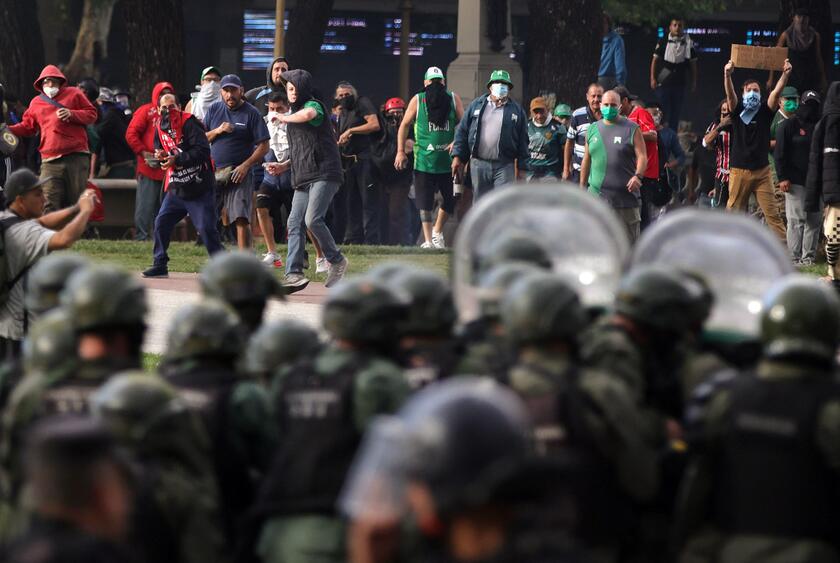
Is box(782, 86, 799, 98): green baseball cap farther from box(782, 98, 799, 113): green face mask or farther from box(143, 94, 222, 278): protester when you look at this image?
box(143, 94, 222, 278): protester

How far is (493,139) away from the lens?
1859 centimetres

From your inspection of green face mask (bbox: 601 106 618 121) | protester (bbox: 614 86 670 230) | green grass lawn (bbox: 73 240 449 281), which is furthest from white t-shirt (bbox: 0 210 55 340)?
protester (bbox: 614 86 670 230)

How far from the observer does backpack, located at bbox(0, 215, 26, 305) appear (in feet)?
32.9

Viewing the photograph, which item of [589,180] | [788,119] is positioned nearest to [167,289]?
[589,180]

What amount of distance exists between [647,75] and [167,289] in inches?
1011

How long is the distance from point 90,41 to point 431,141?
16.2m

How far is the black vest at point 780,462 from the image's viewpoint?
204 inches

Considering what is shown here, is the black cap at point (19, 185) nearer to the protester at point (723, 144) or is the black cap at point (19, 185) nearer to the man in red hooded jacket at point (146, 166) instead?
the man in red hooded jacket at point (146, 166)

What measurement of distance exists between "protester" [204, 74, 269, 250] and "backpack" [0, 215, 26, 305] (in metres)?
6.97

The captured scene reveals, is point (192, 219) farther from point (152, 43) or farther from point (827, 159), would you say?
point (152, 43)

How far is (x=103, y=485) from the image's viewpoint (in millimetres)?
3795

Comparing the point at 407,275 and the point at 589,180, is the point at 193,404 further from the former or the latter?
the point at 589,180

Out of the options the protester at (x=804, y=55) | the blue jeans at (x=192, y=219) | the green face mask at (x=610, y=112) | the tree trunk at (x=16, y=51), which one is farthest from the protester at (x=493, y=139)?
the tree trunk at (x=16, y=51)

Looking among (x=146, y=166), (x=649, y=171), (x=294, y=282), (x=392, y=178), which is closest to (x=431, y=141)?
(x=392, y=178)
